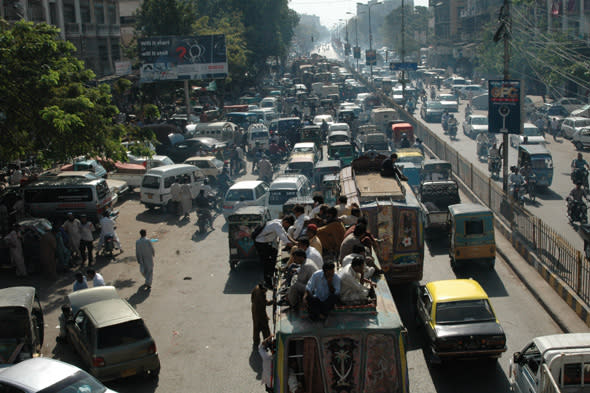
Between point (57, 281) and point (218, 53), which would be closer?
point (57, 281)

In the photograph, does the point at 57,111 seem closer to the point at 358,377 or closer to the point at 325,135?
the point at 358,377

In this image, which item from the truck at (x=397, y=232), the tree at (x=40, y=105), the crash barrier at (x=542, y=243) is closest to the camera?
the crash barrier at (x=542, y=243)

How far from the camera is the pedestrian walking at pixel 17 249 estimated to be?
1867 cm

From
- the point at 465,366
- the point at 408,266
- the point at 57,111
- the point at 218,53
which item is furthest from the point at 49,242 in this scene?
the point at 218,53

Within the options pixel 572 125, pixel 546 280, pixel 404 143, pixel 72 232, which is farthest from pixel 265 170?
pixel 572 125

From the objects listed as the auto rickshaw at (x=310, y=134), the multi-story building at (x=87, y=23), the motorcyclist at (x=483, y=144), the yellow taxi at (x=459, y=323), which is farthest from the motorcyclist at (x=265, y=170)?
the multi-story building at (x=87, y=23)

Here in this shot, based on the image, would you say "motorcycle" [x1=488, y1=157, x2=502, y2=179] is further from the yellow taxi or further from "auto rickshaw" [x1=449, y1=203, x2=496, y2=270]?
the yellow taxi

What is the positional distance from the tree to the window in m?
12.1

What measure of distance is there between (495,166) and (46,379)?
25.5 m

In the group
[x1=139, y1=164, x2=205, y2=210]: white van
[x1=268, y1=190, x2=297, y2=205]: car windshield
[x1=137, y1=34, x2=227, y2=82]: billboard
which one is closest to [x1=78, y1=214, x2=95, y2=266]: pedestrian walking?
[x1=268, y1=190, x2=297, y2=205]: car windshield

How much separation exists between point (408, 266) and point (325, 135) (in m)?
28.5

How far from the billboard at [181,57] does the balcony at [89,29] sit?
45.4 ft

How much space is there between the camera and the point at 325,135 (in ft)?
145

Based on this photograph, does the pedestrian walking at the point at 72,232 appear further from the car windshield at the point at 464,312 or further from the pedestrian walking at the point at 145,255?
the car windshield at the point at 464,312
